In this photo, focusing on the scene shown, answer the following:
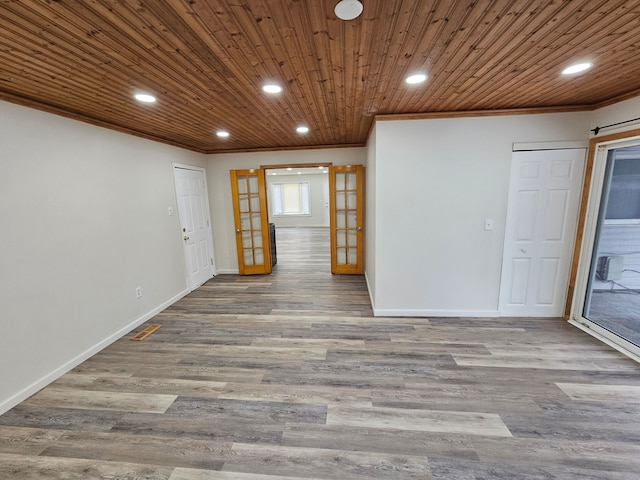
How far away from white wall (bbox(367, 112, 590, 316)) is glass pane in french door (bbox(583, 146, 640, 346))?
0.63 metres

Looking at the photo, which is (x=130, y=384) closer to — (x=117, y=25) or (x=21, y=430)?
(x=21, y=430)

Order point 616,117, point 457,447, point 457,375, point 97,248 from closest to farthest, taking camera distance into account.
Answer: point 457,447 → point 457,375 → point 616,117 → point 97,248

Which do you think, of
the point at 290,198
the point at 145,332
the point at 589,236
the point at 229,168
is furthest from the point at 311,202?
the point at 589,236

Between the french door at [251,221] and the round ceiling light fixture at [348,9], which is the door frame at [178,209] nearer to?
the french door at [251,221]

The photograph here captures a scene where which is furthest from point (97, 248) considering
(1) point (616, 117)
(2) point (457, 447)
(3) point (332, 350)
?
(1) point (616, 117)

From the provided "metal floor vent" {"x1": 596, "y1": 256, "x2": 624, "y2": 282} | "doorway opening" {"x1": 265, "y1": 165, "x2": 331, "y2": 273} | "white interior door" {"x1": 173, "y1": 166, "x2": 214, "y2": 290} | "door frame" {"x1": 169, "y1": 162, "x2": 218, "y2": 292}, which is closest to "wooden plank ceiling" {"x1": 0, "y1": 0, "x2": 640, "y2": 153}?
"door frame" {"x1": 169, "y1": 162, "x2": 218, "y2": 292}

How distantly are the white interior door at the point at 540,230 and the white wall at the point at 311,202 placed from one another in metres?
8.75

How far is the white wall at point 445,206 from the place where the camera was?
3.01m

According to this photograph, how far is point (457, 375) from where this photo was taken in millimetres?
2330

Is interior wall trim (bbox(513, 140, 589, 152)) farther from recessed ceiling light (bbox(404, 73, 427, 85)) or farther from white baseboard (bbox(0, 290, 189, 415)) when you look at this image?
white baseboard (bbox(0, 290, 189, 415))

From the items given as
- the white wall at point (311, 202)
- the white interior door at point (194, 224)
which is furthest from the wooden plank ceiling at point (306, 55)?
the white wall at point (311, 202)

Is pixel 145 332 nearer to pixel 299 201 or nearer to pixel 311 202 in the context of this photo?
pixel 311 202

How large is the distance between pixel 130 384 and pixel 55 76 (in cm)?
243

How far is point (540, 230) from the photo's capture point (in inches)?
124
